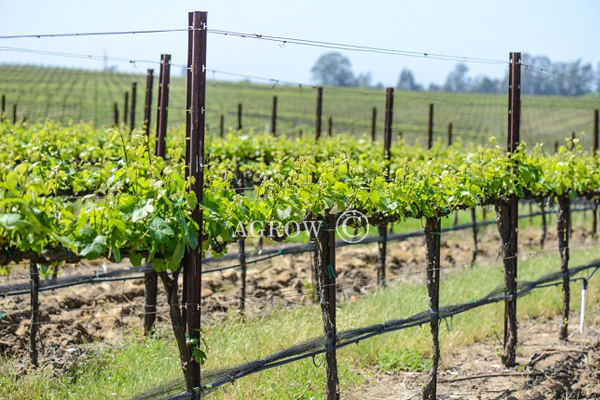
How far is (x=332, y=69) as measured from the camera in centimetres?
9975

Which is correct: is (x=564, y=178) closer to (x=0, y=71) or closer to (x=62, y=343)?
(x=62, y=343)

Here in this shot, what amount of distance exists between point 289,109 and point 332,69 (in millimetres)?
65052

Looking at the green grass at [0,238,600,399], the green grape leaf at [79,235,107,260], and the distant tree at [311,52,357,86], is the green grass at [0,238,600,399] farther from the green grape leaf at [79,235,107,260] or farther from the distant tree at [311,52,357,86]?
the distant tree at [311,52,357,86]

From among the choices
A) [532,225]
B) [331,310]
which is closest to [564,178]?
[331,310]

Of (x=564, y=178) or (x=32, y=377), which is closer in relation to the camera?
(x=32, y=377)

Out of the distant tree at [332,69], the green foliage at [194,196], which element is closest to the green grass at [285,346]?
the green foliage at [194,196]

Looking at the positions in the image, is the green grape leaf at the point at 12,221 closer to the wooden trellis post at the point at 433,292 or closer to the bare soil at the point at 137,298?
the bare soil at the point at 137,298

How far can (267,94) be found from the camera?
41.1 metres

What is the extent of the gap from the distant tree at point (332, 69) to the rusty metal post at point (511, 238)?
289 ft

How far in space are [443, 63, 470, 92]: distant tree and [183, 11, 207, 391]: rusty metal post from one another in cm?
7726

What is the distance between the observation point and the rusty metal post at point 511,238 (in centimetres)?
588

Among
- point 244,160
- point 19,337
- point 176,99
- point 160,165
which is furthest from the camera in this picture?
point 176,99

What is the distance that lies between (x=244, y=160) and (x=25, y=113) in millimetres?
21088

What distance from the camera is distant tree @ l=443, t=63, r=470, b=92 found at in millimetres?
80963
